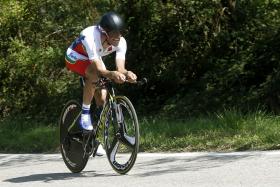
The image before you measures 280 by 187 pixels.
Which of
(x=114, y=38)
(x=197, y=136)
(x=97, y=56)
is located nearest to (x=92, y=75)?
(x=97, y=56)

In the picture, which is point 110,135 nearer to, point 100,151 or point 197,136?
point 100,151

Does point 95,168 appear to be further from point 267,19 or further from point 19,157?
point 267,19

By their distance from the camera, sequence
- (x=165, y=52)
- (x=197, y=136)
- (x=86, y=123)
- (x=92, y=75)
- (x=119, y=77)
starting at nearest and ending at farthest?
(x=119, y=77) → (x=92, y=75) → (x=86, y=123) → (x=197, y=136) → (x=165, y=52)

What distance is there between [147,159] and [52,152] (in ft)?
5.81

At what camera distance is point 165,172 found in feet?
24.6

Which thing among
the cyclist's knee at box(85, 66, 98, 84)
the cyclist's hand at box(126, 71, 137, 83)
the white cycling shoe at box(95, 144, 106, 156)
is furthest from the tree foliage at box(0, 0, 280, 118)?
the cyclist's hand at box(126, 71, 137, 83)

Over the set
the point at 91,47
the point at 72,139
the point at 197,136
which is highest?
the point at 91,47

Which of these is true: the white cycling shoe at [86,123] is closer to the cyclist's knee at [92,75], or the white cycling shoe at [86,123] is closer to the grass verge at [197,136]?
the cyclist's knee at [92,75]

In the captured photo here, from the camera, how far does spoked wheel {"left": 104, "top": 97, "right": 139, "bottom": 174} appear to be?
7.19 m

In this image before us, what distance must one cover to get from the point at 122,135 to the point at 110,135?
0.22 m

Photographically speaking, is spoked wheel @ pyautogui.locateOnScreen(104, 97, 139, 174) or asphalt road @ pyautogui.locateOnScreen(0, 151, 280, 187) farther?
spoked wheel @ pyautogui.locateOnScreen(104, 97, 139, 174)

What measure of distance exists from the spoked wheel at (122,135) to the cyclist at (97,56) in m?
0.29

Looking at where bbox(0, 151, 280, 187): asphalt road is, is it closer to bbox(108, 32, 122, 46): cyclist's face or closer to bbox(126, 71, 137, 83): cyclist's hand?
bbox(126, 71, 137, 83): cyclist's hand

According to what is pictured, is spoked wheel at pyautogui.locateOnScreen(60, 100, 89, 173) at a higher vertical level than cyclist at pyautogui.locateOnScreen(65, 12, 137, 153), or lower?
lower
